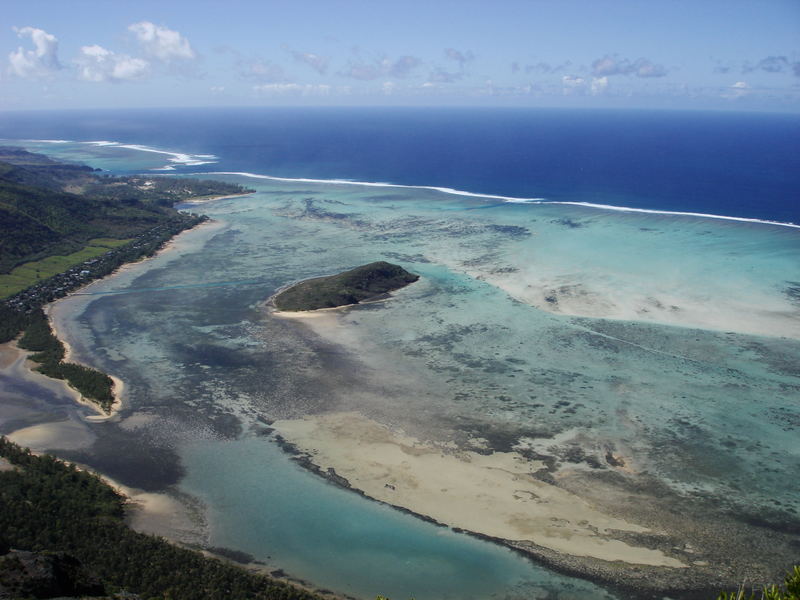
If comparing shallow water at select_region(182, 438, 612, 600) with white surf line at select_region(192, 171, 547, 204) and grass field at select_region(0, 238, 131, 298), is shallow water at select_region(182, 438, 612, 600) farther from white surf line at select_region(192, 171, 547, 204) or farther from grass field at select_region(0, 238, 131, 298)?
white surf line at select_region(192, 171, 547, 204)

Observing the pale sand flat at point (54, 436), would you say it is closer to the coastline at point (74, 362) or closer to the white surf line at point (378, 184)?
the coastline at point (74, 362)

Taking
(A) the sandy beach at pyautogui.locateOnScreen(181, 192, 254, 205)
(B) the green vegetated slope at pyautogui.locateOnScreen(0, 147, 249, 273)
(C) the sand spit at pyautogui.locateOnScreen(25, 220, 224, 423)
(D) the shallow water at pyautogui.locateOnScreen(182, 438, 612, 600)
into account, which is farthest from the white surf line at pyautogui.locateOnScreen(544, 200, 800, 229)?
(D) the shallow water at pyautogui.locateOnScreen(182, 438, 612, 600)

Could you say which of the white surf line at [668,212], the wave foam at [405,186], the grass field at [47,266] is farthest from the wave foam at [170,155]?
the white surf line at [668,212]

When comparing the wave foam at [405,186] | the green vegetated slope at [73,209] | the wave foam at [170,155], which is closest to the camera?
the green vegetated slope at [73,209]

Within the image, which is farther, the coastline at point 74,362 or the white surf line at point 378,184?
the white surf line at point 378,184

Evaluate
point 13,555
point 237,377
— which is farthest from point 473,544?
point 237,377

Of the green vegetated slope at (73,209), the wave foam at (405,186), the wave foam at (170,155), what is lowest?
the green vegetated slope at (73,209)

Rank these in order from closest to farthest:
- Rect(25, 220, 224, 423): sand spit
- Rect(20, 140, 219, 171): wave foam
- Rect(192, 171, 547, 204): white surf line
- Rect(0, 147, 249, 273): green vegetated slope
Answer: Rect(25, 220, 224, 423): sand spit → Rect(0, 147, 249, 273): green vegetated slope → Rect(192, 171, 547, 204): white surf line → Rect(20, 140, 219, 171): wave foam
